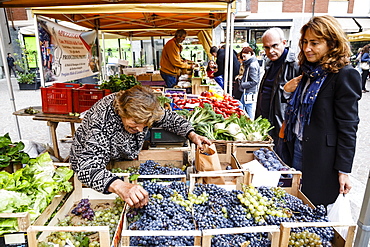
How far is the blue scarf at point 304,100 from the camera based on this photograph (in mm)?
2305

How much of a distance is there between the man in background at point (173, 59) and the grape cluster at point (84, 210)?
6.11 metres

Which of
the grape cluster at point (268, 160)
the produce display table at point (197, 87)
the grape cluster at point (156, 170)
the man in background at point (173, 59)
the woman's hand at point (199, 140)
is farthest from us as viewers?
the man in background at point (173, 59)

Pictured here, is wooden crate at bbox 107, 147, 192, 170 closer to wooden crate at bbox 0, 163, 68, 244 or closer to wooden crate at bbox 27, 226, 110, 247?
wooden crate at bbox 0, 163, 68, 244

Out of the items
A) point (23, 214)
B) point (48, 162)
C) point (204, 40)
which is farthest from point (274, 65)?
point (204, 40)

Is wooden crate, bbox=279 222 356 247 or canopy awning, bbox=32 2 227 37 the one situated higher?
Answer: canopy awning, bbox=32 2 227 37

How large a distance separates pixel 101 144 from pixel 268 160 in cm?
148

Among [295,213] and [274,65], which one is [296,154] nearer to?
[295,213]

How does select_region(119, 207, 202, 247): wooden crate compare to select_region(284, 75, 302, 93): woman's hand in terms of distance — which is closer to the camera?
select_region(119, 207, 202, 247): wooden crate

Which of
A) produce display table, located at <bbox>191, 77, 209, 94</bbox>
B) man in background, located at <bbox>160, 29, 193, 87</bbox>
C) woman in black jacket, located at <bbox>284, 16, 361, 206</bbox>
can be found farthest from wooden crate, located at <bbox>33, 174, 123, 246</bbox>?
man in background, located at <bbox>160, 29, 193, 87</bbox>

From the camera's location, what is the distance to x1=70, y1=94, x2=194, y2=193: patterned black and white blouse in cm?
190

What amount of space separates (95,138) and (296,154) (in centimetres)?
182

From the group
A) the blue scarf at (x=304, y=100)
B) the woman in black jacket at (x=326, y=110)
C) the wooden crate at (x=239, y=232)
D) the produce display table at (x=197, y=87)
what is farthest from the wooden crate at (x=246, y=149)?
the produce display table at (x=197, y=87)

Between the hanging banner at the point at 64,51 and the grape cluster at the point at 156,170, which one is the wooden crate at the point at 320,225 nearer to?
the grape cluster at the point at 156,170

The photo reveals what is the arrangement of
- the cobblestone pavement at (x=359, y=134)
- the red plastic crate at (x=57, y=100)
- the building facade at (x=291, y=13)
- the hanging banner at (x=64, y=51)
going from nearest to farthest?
1. the cobblestone pavement at (x=359, y=134)
2. the red plastic crate at (x=57, y=100)
3. the hanging banner at (x=64, y=51)
4. the building facade at (x=291, y=13)
